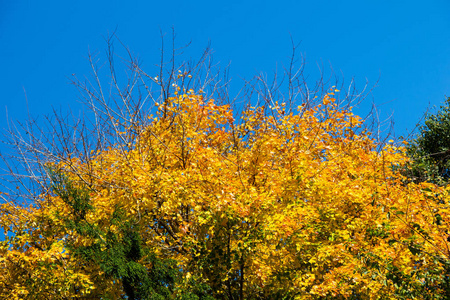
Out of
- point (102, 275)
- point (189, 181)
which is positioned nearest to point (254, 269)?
point (189, 181)

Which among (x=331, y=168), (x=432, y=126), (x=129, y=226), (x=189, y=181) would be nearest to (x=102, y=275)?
(x=129, y=226)

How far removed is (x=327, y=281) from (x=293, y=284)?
2.49 ft

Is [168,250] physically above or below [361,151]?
below

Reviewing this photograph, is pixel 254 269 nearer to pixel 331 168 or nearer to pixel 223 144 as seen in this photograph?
pixel 331 168

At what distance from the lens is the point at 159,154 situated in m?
11.0

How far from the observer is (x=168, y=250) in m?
10.3

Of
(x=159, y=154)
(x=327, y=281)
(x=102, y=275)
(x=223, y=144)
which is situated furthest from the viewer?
(x=223, y=144)

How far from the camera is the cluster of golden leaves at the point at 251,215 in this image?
7.77m

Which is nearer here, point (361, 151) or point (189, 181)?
point (189, 181)

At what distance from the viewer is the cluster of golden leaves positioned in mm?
7770

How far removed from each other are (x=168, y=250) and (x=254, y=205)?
3177 mm

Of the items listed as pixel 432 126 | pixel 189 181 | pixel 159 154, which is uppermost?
pixel 432 126

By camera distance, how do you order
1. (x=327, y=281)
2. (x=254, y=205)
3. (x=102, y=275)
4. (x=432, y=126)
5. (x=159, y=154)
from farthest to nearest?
(x=432, y=126) < (x=159, y=154) < (x=102, y=275) < (x=254, y=205) < (x=327, y=281)

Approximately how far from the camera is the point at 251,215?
8320mm
